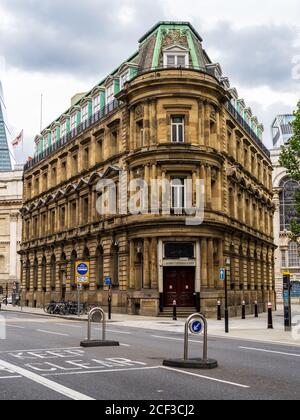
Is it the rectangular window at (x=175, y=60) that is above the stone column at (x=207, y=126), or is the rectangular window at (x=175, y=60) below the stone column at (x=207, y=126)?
above

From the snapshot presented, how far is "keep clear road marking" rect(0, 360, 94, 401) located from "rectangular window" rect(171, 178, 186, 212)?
84.4ft

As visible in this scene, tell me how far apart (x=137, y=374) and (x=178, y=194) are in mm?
26854

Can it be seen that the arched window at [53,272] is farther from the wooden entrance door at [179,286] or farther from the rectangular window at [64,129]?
the wooden entrance door at [179,286]

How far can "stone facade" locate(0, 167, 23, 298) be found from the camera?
105188 millimetres

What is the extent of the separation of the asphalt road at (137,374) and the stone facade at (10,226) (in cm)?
9024

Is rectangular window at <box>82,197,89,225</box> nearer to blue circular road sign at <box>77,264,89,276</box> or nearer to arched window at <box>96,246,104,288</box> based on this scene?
arched window at <box>96,246,104,288</box>

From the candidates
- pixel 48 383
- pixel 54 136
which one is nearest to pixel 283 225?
pixel 54 136

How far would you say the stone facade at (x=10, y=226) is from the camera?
345 ft

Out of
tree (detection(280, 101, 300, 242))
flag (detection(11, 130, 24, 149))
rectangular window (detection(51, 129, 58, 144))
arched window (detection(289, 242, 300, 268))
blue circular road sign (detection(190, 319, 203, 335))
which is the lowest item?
blue circular road sign (detection(190, 319, 203, 335))

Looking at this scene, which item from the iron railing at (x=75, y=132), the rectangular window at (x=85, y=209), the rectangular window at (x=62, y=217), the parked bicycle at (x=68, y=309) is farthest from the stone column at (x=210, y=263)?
the rectangular window at (x=62, y=217)

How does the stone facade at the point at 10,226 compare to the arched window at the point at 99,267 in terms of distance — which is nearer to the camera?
the arched window at the point at 99,267

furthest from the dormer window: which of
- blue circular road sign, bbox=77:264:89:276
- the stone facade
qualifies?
the stone facade

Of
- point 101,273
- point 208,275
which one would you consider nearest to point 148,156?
point 208,275

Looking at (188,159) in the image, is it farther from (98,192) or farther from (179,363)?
(179,363)
